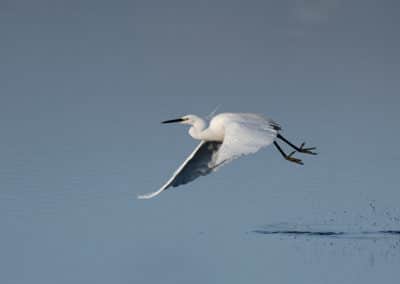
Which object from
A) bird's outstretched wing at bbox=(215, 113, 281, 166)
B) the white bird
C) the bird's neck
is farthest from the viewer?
the bird's neck

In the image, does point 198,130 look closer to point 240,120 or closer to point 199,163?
point 199,163

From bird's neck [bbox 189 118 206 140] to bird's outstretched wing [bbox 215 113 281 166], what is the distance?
316 mm

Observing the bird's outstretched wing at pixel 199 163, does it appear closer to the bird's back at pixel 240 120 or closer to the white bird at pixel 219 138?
the white bird at pixel 219 138

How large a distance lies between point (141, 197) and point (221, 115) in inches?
37.4

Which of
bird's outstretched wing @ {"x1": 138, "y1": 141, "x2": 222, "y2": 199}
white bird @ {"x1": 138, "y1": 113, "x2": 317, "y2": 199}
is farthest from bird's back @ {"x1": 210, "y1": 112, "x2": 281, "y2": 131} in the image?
bird's outstretched wing @ {"x1": 138, "y1": 141, "x2": 222, "y2": 199}

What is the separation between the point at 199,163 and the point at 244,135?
1.34 metres

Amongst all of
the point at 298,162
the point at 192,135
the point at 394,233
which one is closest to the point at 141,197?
the point at 192,135

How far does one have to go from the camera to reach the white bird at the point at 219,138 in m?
6.17

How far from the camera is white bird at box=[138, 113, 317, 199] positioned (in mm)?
6168

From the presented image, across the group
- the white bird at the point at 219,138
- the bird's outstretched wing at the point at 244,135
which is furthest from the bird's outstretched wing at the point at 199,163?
the bird's outstretched wing at the point at 244,135

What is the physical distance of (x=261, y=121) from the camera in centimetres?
698

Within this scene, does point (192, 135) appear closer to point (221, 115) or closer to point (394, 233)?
point (221, 115)

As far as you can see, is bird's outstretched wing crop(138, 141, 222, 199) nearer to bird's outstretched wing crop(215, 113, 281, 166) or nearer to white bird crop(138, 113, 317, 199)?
white bird crop(138, 113, 317, 199)

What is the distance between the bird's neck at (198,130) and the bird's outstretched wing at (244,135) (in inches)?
12.5
